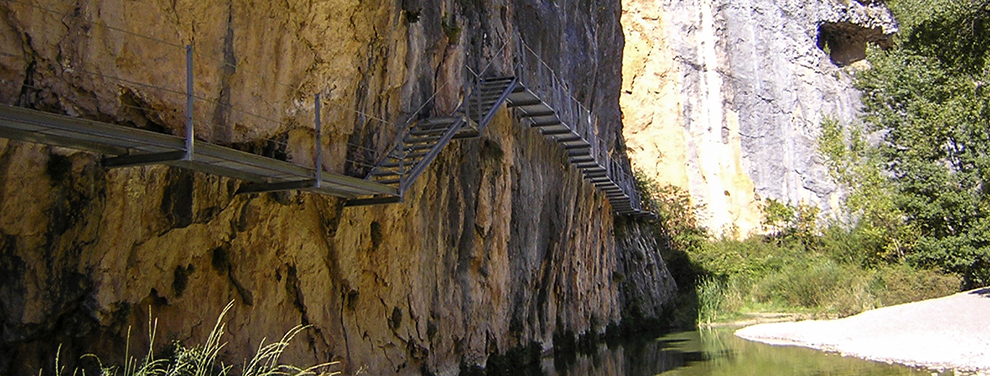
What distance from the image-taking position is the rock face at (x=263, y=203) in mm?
9000

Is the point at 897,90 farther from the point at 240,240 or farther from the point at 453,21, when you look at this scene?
the point at 240,240

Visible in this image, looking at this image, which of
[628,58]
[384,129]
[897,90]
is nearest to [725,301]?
[897,90]

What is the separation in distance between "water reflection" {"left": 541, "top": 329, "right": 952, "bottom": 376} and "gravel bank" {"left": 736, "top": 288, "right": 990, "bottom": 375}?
843 mm

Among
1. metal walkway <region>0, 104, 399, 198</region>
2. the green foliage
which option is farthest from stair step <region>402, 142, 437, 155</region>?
the green foliage

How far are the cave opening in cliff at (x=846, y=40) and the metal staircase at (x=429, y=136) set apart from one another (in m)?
41.5

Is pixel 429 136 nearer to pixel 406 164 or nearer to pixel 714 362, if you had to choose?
pixel 406 164

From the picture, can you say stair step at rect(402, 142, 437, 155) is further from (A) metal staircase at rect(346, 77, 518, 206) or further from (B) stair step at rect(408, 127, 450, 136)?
(B) stair step at rect(408, 127, 450, 136)

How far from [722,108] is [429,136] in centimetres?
3658

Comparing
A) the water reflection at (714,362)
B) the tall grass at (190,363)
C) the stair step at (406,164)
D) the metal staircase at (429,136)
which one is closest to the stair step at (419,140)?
the metal staircase at (429,136)

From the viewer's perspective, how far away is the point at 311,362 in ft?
41.4

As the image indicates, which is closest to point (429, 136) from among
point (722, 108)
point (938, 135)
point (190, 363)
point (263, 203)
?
point (263, 203)

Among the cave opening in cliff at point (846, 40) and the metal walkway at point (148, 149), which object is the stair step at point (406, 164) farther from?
the cave opening in cliff at point (846, 40)

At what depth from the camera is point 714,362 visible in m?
21.3

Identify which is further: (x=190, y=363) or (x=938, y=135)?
(x=938, y=135)
